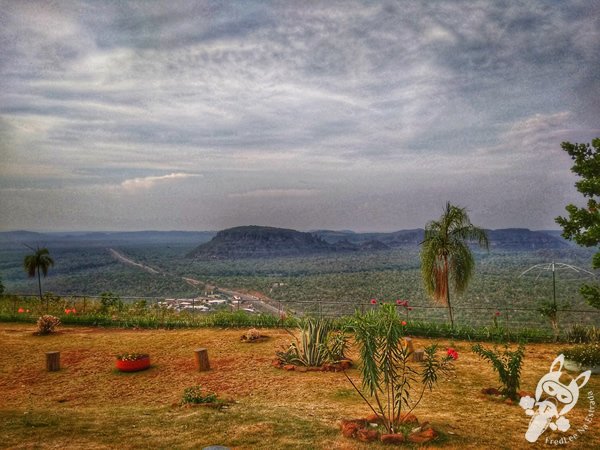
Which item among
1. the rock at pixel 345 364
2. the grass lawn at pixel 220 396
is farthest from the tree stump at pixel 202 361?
the rock at pixel 345 364

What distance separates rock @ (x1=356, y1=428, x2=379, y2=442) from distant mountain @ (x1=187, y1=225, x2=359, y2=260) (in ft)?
329

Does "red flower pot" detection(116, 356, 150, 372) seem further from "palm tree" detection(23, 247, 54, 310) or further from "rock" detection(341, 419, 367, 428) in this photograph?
"palm tree" detection(23, 247, 54, 310)

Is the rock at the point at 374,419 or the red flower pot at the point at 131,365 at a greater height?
the rock at the point at 374,419

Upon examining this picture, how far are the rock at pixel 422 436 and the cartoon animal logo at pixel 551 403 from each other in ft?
4.75

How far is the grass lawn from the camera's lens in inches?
279

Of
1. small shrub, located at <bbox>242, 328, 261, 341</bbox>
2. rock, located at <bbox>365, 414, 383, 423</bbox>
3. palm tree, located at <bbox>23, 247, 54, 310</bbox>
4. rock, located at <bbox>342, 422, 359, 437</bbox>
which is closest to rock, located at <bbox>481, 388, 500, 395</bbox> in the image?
rock, located at <bbox>365, 414, 383, 423</bbox>

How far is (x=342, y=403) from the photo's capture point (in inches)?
359

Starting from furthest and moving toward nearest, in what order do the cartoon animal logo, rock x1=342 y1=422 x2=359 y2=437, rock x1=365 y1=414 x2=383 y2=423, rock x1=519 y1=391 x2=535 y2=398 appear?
1. rock x1=519 y1=391 x2=535 y2=398
2. rock x1=365 y1=414 x2=383 y2=423
3. the cartoon animal logo
4. rock x1=342 y1=422 x2=359 y2=437

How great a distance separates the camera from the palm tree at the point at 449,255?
15383 mm

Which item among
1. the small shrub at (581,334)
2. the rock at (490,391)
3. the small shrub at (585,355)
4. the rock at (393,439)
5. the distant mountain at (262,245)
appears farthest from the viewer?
the distant mountain at (262,245)

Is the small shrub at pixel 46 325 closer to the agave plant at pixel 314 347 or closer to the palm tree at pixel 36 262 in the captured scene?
the palm tree at pixel 36 262

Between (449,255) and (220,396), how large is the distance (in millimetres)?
9241

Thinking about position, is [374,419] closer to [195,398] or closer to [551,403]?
[551,403]

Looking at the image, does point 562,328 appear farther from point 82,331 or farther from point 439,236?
point 82,331
